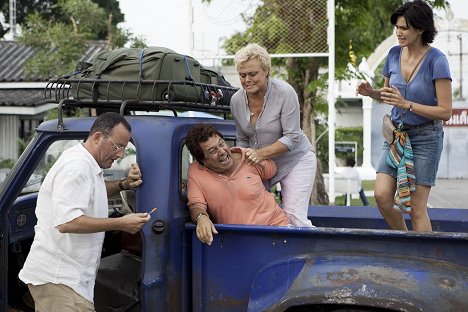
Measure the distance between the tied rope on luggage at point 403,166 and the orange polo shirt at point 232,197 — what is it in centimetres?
70

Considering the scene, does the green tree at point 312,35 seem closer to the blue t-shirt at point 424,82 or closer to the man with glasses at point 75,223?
the blue t-shirt at point 424,82

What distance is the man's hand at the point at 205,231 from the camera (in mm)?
3219

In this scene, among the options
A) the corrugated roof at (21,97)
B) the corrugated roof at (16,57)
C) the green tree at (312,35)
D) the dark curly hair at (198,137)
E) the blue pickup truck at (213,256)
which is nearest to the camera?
the blue pickup truck at (213,256)

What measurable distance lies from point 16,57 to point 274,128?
14.7m

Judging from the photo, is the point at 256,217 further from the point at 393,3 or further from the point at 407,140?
the point at 393,3

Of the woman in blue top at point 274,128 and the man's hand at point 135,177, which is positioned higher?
the woman in blue top at point 274,128

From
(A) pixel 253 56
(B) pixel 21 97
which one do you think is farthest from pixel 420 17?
(B) pixel 21 97

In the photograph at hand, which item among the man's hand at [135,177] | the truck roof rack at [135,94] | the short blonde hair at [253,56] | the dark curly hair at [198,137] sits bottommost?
the man's hand at [135,177]

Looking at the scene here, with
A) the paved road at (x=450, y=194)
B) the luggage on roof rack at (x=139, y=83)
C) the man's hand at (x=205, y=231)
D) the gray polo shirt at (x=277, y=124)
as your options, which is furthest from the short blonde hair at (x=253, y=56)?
the paved road at (x=450, y=194)

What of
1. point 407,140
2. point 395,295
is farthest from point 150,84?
point 395,295

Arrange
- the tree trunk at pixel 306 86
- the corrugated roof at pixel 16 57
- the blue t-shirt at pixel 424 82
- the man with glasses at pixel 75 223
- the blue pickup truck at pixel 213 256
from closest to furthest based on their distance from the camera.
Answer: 1. the blue pickup truck at pixel 213 256
2. the man with glasses at pixel 75 223
3. the blue t-shirt at pixel 424 82
4. the tree trunk at pixel 306 86
5. the corrugated roof at pixel 16 57

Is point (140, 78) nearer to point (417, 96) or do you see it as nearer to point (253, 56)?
point (253, 56)

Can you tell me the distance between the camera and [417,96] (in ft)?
12.0

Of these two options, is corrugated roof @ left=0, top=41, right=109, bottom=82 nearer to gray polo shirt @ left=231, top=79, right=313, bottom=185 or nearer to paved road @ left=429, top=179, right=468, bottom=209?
paved road @ left=429, top=179, right=468, bottom=209
